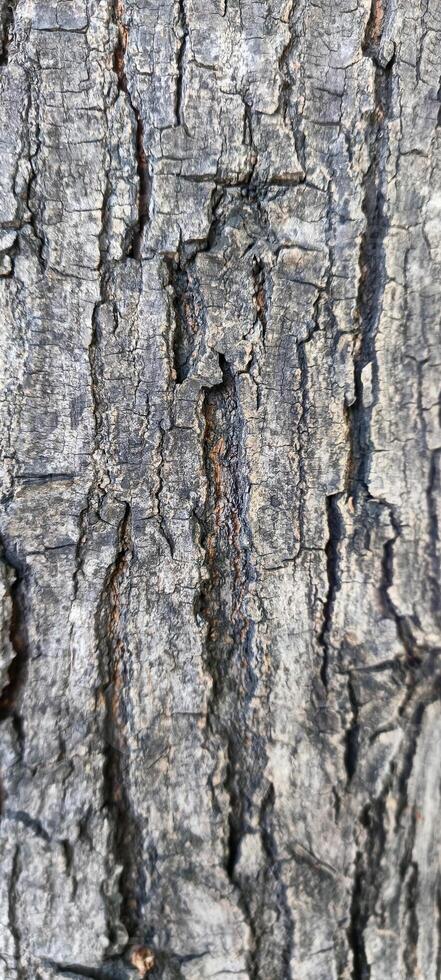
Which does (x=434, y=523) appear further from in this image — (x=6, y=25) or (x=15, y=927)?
(x=6, y=25)

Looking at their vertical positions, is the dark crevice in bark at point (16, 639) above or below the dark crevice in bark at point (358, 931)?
above

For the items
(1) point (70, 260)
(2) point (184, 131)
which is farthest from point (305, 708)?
(2) point (184, 131)

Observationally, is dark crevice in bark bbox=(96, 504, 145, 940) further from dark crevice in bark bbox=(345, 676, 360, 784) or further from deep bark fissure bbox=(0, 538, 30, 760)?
dark crevice in bark bbox=(345, 676, 360, 784)

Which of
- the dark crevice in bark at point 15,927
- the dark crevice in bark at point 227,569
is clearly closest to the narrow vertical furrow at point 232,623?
the dark crevice in bark at point 227,569

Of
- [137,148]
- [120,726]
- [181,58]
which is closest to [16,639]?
[120,726]

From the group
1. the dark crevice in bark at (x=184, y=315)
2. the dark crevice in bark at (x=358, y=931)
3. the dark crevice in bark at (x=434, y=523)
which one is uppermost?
the dark crevice in bark at (x=184, y=315)

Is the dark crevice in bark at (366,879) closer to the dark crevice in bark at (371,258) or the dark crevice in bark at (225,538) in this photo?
the dark crevice in bark at (225,538)

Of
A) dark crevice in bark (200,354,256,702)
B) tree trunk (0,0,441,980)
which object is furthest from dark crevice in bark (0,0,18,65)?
dark crevice in bark (200,354,256,702)
